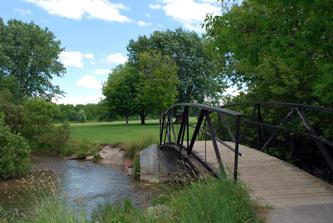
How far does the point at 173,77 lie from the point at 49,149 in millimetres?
19187

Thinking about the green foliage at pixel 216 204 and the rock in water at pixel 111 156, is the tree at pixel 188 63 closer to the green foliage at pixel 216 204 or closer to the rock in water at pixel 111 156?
the rock in water at pixel 111 156

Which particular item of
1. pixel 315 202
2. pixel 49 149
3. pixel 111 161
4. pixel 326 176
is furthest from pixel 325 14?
pixel 49 149

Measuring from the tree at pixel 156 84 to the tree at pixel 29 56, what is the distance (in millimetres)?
10876

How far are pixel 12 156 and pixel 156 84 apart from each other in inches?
984

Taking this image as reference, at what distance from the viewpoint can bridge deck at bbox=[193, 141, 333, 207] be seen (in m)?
7.46

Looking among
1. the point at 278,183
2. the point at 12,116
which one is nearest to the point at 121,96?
the point at 12,116

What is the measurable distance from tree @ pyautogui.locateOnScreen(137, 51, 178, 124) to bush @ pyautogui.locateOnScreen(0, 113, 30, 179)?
76.0 feet

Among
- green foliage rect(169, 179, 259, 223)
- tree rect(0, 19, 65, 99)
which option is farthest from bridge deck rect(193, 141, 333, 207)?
tree rect(0, 19, 65, 99)

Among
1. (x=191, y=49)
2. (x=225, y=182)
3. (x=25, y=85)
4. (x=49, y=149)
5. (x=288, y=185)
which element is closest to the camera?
(x=225, y=182)

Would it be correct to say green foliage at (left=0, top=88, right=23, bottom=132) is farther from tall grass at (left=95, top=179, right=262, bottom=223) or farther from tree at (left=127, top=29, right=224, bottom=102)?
tree at (left=127, top=29, right=224, bottom=102)

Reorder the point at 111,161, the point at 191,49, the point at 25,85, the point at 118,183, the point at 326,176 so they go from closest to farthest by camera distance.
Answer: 1. the point at 326,176
2. the point at 118,183
3. the point at 111,161
4. the point at 25,85
5. the point at 191,49

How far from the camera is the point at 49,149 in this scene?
2827cm

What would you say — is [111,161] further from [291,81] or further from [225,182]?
[225,182]

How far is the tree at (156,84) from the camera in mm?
43062
